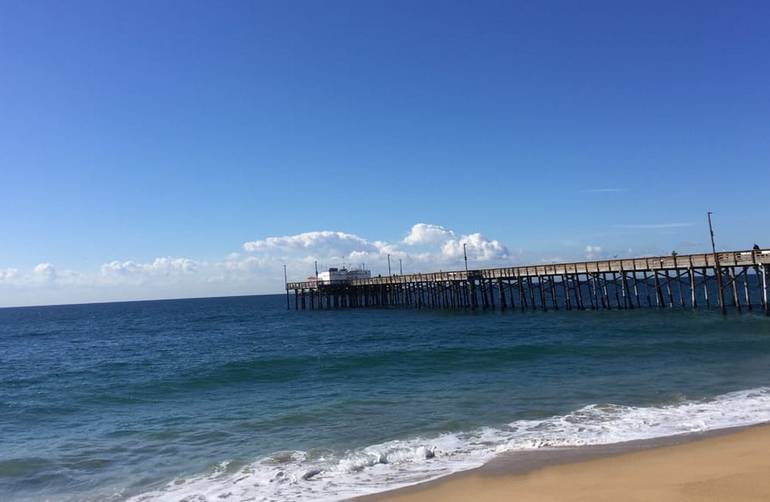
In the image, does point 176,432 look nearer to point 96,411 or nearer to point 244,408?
point 244,408

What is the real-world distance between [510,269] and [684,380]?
1181 inches

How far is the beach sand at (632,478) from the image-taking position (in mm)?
7207

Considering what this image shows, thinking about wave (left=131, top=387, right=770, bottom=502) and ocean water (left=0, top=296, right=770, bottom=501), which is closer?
wave (left=131, top=387, right=770, bottom=502)

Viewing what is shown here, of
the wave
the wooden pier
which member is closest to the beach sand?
the wave

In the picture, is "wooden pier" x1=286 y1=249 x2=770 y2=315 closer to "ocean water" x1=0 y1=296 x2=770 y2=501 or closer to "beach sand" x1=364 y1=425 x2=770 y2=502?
"ocean water" x1=0 y1=296 x2=770 y2=501

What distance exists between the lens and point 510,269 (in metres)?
45.8

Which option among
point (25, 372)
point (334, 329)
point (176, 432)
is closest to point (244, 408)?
point (176, 432)

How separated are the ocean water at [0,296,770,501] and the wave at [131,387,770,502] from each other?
41 millimetres

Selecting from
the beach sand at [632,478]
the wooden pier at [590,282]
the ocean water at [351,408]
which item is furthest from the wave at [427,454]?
the wooden pier at [590,282]

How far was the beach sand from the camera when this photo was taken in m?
7.21

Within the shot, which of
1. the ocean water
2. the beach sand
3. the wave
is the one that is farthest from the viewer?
the ocean water

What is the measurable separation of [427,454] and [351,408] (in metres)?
4.81

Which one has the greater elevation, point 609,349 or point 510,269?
point 510,269

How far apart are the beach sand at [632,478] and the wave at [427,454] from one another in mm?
698
